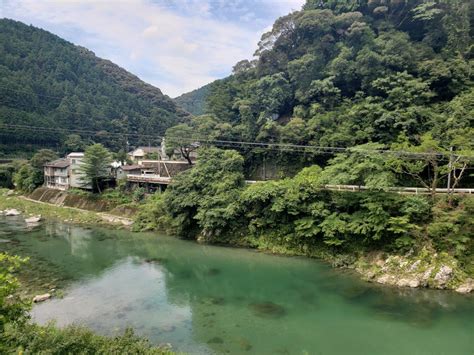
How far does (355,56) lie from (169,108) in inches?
3102

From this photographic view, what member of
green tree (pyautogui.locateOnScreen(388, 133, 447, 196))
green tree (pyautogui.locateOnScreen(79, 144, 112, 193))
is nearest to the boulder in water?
green tree (pyautogui.locateOnScreen(79, 144, 112, 193))

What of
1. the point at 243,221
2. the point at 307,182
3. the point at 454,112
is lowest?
the point at 243,221

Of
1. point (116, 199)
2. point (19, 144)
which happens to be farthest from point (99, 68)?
point (116, 199)

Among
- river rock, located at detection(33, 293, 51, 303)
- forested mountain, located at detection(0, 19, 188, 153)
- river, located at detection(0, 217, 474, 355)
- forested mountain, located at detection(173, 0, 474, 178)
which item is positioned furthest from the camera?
forested mountain, located at detection(0, 19, 188, 153)

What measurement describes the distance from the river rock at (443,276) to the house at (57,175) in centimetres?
4227

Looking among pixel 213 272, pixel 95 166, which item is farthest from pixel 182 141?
pixel 213 272

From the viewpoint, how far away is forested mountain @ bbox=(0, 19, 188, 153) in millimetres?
65875

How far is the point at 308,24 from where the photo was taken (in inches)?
1433

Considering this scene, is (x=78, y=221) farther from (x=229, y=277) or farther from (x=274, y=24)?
(x=274, y=24)

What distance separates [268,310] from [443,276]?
908cm

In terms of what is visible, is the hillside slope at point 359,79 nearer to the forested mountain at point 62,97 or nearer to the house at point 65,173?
the house at point 65,173

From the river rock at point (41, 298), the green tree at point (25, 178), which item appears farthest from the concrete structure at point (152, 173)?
the river rock at point (41, 298)

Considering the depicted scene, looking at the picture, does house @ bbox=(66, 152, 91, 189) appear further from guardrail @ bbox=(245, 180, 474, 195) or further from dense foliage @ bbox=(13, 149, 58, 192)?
guardrail @ bbox=(245, 180, 474, 195)

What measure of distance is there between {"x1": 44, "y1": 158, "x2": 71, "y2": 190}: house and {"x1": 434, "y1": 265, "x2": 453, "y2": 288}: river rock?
42.3m
